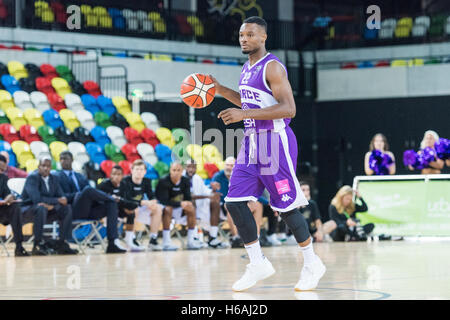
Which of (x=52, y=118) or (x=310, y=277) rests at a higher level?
(x=52, y=118)

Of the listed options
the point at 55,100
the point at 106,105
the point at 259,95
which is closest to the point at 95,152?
the point at 55,100

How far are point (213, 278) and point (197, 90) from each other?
1648 mm

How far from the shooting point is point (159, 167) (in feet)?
57.6

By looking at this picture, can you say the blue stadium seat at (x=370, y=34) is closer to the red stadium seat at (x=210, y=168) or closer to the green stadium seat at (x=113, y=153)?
the red stadium seat at (x=210, y=168)

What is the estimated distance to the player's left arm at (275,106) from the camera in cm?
552

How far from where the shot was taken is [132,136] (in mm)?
18438

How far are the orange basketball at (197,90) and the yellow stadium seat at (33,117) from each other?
1140cm

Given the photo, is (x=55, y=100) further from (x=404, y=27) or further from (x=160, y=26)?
(x=404, y=27)

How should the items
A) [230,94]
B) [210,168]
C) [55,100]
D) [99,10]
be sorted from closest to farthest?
[230,94]
[210,168]
[55,100]
[99,10]

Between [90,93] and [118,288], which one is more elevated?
[90,93]

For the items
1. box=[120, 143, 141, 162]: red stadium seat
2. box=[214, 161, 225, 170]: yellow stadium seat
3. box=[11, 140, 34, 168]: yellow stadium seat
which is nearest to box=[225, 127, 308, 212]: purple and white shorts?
box=[11, 140, 34, 168]: yellow stadium seat
